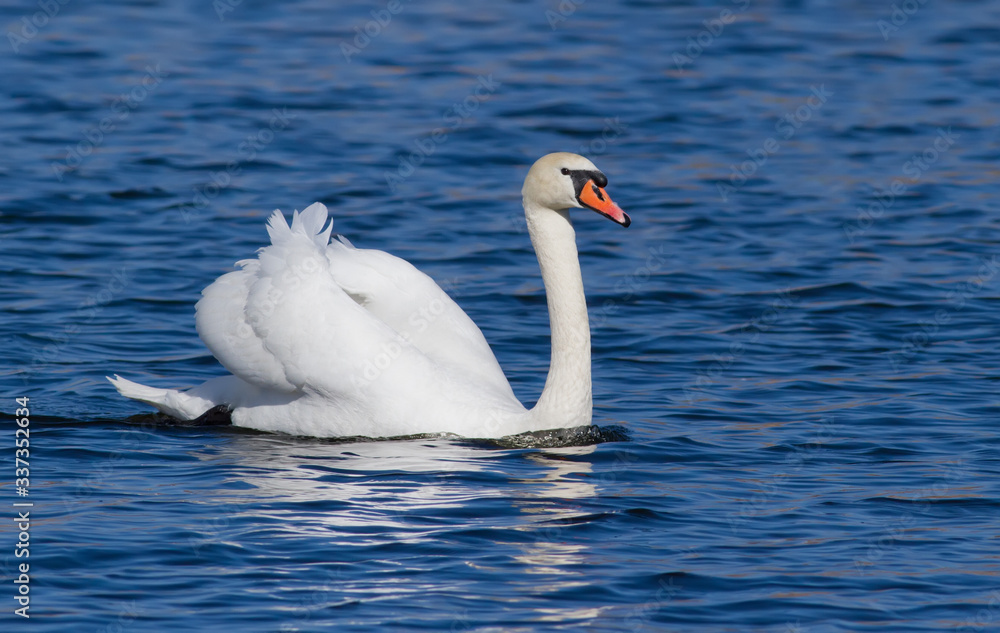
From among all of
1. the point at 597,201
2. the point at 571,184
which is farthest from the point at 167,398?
the point at 597,201

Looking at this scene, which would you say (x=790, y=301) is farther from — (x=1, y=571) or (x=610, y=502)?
(x=1, y=571)

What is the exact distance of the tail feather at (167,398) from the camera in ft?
32.8

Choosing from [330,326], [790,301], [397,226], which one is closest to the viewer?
[330,326]

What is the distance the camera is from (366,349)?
9.27m

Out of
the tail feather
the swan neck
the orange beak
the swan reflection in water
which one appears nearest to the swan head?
the orange beak

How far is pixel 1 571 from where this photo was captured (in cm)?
725

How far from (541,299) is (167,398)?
4.10 m

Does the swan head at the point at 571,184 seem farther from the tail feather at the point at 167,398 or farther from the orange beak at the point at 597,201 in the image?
the tail feather at the point at 167,398

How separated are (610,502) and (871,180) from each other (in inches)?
362

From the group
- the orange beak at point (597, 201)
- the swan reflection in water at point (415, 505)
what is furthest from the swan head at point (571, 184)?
the swan reflection in water at point (415, 505)

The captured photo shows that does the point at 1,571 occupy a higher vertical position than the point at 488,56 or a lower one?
lower

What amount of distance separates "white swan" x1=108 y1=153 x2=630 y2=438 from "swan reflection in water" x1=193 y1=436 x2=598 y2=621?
0.17m

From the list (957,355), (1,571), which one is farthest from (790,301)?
(1,571)

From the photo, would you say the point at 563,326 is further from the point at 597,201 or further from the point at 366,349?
the point at 366,349
